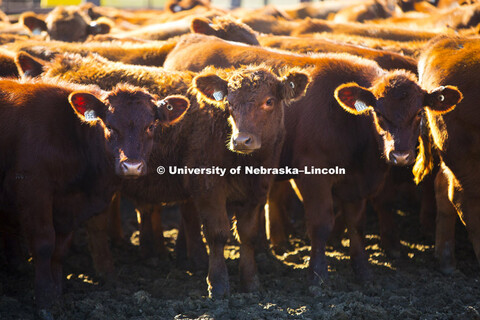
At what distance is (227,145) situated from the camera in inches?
235

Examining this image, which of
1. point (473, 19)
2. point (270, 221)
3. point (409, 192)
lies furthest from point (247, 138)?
point (473, 19)

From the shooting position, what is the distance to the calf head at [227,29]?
9.38 metres

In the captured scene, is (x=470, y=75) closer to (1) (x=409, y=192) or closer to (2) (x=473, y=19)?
(1) (x=409, y=192)

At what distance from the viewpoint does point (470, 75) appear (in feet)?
20.0

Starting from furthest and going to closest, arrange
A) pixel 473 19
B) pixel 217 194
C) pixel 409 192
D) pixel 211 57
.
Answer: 1. pixel 473 19
2. pixel 409 192
3. pixel 211 57
4. pixel 217 194

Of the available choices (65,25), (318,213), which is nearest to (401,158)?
(318,213)

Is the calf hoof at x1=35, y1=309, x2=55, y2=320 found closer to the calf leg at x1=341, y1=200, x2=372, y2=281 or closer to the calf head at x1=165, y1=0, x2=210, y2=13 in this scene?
the calf leg at x1=341, y1=200, x2=372, y2=281

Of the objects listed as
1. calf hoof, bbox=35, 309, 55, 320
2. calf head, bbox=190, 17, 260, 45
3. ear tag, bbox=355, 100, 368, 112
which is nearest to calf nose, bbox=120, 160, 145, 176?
calf hoof, bbox=35, 309, 55, 320

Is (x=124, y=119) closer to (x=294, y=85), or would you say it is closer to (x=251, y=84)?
(x=251, y=84)

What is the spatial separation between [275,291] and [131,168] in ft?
6.15

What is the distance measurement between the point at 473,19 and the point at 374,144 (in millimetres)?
6556

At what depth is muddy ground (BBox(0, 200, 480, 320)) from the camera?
17.2 feet

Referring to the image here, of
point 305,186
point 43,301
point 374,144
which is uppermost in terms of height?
point 374,144

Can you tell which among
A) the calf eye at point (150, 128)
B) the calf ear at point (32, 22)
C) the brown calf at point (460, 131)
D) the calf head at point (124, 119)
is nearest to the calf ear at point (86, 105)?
the calf head at point (124, 119)
